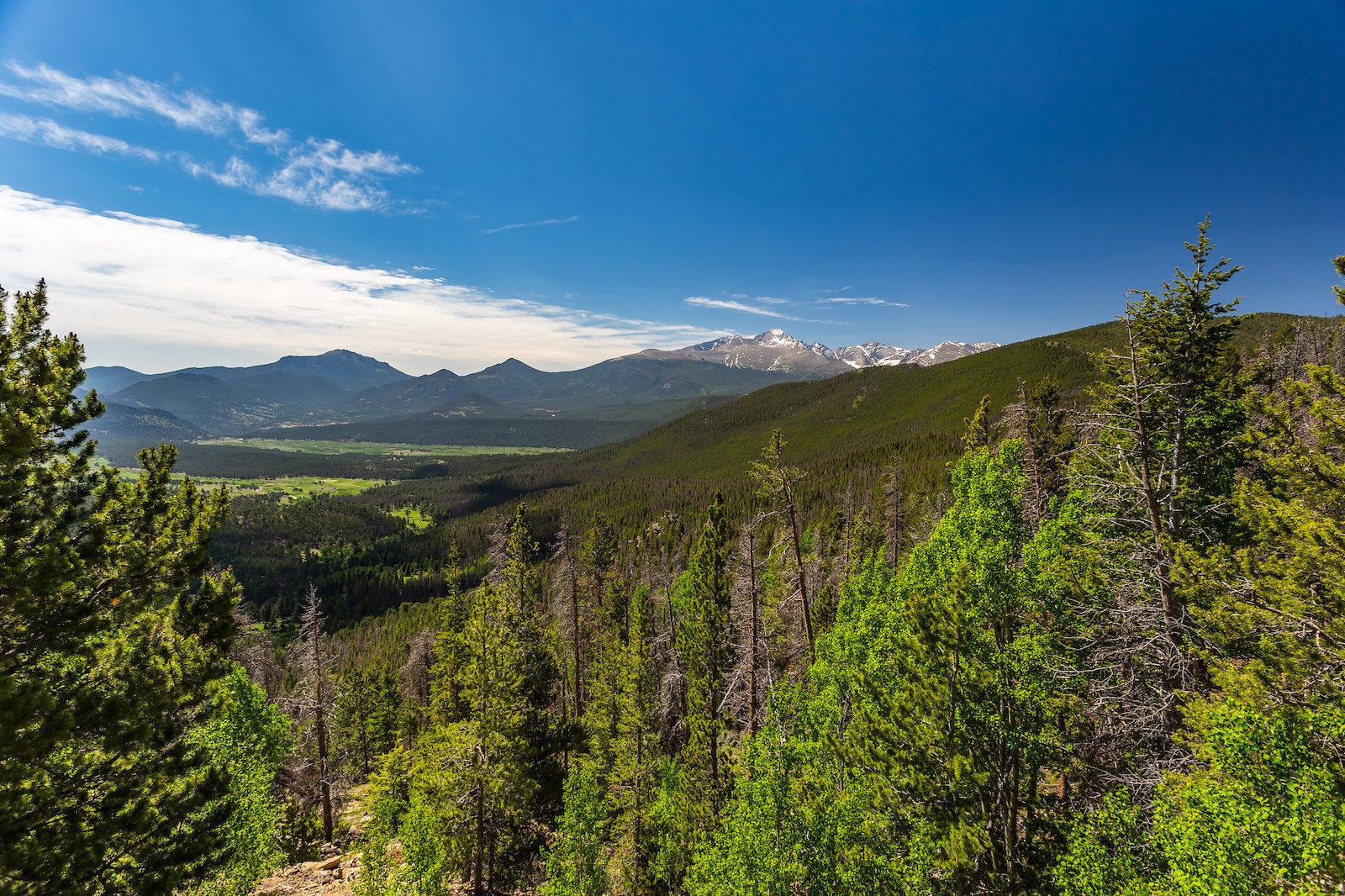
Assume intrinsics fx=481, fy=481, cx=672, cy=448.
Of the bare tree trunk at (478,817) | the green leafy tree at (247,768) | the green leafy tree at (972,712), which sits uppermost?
the green leafy tree at (972,712)

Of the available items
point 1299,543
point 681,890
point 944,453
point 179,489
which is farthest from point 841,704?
point 944,453

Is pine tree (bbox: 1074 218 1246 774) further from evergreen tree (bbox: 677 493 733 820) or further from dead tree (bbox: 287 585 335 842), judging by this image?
dead tree (bbox: 287 585 335 842)

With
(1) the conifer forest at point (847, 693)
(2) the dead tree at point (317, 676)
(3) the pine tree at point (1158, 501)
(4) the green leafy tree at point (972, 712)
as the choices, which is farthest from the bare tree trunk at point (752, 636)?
(2) the dead tree at point (317, 676)

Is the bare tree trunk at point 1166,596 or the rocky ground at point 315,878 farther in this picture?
the rocky ground at point 315,878

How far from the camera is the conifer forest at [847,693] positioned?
25.3 ft

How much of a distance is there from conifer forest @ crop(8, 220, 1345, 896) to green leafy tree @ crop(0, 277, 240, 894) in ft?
0.17

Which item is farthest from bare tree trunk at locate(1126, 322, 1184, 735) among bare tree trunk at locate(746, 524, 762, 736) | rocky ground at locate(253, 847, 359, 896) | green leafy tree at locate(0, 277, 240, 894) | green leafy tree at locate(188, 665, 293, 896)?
rocky ground at locate(253, 847, 359, 896)

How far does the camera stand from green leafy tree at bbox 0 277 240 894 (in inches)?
267

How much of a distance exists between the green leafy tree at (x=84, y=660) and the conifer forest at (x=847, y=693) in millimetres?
51

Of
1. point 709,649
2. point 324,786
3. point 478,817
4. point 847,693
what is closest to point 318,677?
point 324,786

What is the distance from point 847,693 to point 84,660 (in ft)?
68.4

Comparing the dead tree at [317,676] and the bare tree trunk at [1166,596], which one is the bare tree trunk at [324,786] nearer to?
the dead tree at [317,676]

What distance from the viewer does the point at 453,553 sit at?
32.0 metres

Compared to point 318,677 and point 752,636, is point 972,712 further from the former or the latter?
point 318,677
